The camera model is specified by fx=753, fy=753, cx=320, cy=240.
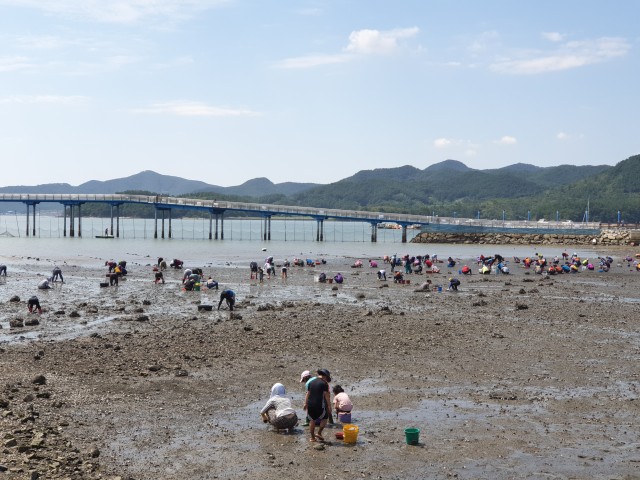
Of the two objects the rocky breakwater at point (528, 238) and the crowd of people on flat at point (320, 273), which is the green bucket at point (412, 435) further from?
the rocky breakwater at point (528, 238)

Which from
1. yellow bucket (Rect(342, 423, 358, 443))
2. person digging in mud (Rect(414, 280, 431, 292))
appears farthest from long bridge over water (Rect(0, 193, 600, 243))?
yellow bucket (Rect(342, 423, 358, 443))

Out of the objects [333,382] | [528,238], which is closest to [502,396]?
[333,382]

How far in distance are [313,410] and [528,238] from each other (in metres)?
96.3

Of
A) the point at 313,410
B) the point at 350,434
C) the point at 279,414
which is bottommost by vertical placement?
the point at 350,434

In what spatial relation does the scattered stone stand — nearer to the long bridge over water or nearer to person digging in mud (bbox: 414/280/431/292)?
person digging in mud (bbox: 414/280/431/292)

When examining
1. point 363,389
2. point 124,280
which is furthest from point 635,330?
point 124,280

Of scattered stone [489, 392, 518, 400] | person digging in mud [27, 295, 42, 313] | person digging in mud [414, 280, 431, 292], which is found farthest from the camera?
person digging in mud [414, 280, 431, 292]

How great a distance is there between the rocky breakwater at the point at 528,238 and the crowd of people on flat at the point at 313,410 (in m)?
91.2

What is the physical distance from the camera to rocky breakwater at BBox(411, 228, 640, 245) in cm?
10006

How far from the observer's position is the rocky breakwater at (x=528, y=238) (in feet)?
328

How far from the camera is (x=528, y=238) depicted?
4102 inches

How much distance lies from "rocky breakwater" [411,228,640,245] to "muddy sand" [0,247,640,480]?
7328 cm

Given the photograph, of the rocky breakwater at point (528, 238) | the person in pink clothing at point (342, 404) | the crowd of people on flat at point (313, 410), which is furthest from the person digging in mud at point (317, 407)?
the rocky breakwater at point (528, 238)

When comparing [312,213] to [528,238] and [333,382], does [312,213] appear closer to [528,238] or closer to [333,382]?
[528,238]
